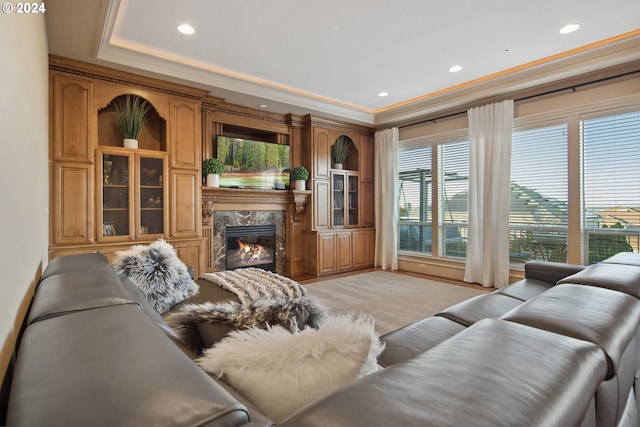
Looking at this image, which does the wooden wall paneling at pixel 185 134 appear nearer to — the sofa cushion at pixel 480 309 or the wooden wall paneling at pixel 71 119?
the wooden wall paneling at pixel 71 119

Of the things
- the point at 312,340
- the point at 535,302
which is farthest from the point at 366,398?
the point at 535,302

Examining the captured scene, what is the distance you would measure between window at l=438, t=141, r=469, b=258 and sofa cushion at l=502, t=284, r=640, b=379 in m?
3.93

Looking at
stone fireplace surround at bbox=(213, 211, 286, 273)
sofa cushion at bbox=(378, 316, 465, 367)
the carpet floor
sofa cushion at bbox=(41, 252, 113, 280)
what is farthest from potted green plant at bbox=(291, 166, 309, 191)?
sofa cushion at bbox=(378, 316, 465, 367)

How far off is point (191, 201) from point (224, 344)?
11.6 feet

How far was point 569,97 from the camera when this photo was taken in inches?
157

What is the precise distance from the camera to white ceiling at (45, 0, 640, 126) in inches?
105

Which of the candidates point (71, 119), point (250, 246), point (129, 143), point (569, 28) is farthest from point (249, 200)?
point (569, 28)

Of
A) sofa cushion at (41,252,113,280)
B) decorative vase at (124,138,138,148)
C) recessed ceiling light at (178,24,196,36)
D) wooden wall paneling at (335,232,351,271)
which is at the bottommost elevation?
wooden wall paneling at (335,232,351,271)

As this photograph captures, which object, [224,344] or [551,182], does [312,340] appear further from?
[551,182]

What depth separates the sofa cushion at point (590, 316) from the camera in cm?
87

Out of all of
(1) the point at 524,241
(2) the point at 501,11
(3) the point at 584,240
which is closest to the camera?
(2) the point at 501,11

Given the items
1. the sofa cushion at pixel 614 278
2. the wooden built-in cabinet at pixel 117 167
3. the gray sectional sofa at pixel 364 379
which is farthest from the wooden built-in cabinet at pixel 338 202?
the gray sectional sofa at pixel 364 379

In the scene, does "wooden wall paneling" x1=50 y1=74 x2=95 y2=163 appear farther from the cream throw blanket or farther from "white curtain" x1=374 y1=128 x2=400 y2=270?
"white curtain" x1=374 y1=128 x2=400 y2=270

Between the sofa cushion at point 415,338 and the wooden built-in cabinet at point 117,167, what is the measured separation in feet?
10.3
